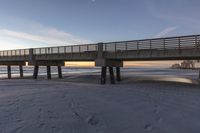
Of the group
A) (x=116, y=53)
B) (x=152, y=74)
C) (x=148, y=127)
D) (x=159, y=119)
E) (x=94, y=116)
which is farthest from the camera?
(x=152, y=74)

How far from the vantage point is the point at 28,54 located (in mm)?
38531

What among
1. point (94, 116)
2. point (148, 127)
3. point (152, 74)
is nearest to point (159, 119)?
point (148, 127)

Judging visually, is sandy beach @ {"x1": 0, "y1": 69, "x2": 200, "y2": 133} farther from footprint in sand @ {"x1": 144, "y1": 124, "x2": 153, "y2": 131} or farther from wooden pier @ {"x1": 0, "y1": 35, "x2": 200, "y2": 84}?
wooden pier @ {"x1": 0, "y1": 35, "x2": 200, "y2": 84}

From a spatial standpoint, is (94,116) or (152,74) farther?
(152,74)

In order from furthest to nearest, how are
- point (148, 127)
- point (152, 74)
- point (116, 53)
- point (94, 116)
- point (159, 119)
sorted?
point (152, 74), point (116, 53), point (159, 119), point (94, 116), point (148, 127)

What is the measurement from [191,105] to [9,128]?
8.89m

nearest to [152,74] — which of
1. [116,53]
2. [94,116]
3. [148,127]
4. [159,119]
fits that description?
[116,53]

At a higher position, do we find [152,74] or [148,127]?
[148,127]


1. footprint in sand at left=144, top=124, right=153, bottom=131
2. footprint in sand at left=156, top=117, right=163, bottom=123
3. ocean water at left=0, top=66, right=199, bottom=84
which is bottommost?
ocean water at left=0, top=66, right=199, bottom=84

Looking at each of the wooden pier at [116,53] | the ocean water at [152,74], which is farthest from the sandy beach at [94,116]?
the ocean water at [152,74]

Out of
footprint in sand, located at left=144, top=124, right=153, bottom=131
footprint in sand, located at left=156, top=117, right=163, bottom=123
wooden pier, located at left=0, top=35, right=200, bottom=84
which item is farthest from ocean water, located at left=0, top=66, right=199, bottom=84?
footprint in sand, located at left=144, top=124, right=153, bottom=131

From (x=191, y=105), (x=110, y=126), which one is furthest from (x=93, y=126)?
(x=191, y=105)

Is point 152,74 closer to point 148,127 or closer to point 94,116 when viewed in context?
point 94,116

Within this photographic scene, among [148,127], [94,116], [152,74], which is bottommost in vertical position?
[152,74]
